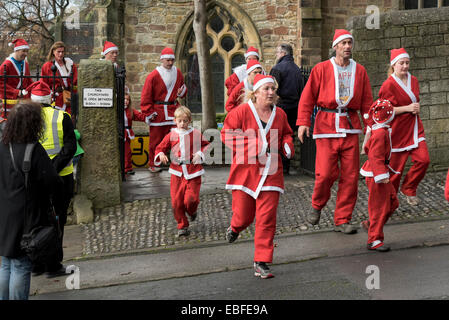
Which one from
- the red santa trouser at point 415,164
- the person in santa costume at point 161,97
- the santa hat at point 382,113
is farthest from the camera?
the person in santa costume at point 161,97

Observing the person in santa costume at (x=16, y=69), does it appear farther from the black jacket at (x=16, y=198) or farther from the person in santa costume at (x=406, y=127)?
the person in santa costume at (x=406, y=127)

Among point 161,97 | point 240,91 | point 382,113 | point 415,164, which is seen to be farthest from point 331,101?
point 161,97

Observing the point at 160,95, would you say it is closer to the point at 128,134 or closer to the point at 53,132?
the point at 128,134

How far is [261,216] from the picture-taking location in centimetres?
628

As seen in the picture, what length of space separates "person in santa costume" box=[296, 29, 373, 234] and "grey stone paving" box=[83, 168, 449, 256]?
15.7 inches

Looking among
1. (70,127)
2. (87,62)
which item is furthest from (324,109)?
(87,62)

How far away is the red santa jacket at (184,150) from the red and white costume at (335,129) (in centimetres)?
121

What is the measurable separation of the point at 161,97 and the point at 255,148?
4.83m

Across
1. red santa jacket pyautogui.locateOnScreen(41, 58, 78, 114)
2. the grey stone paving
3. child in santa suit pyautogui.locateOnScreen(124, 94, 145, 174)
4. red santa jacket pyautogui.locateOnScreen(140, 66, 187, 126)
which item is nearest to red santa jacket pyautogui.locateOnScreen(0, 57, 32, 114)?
red santa jacket pyautogui.locateOnScreen(41, 58, 78, 114)

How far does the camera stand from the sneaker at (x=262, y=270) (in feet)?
20.3

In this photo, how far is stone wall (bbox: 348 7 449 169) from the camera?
34.5ft

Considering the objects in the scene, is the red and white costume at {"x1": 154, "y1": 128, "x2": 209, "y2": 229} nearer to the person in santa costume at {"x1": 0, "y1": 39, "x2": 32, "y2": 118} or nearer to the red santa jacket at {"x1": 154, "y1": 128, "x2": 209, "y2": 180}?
the red santa jacket at {"x1": 154, "y1": 128, "x2": 209, "y2": 180}

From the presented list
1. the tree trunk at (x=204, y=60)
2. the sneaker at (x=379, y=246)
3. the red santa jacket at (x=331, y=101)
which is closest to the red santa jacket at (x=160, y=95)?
the tree trunk at (x=204, y=60)

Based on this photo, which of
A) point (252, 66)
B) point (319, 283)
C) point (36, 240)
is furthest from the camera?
point (252, 66)
